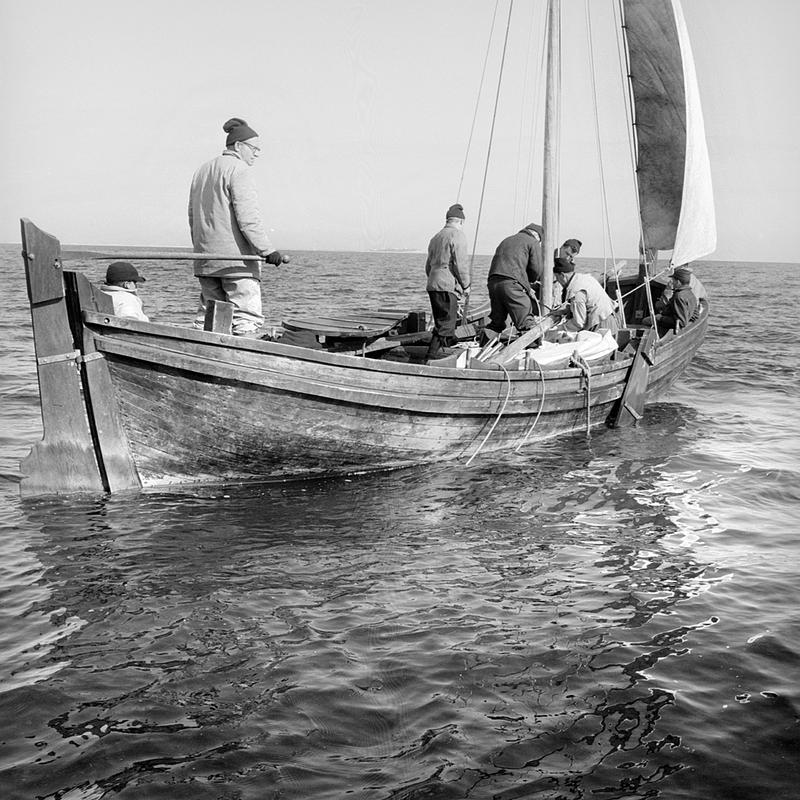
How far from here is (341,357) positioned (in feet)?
26.1

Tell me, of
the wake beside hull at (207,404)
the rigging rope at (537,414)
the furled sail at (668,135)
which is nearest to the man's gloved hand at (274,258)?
the wake beside hull at (207,404)

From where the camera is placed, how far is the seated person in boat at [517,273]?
11.2 metres

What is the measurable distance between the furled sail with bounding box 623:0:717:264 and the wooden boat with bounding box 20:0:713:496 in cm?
723

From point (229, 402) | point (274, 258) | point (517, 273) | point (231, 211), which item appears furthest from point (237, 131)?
point (517, 273)

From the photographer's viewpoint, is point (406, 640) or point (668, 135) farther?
point (668, 135)

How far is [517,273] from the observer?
444 inches

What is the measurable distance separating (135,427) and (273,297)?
32.3 m

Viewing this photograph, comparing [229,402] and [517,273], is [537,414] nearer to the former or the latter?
[517,273]

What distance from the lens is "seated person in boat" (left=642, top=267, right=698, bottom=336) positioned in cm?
1499

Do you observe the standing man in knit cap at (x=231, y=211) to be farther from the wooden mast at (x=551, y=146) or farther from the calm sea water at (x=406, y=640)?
the wooden mast at (x=551, y=146)

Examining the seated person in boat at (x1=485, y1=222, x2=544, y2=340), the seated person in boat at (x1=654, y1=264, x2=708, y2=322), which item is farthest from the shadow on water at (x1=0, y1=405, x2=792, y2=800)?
the seated person in boat at (x1=654, y1=264, x2=708, y2=322)

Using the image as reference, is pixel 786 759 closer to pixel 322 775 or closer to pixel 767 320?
pixel 322 775

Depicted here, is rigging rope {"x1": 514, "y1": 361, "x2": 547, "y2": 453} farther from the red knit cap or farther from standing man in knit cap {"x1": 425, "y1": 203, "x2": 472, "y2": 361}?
the red knit cap

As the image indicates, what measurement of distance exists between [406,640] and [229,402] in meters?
3.23
